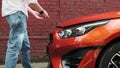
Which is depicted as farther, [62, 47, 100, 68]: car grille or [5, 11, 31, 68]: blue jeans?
[5, 11, 31, 68]: blue jeans

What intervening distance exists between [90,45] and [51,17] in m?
4.08

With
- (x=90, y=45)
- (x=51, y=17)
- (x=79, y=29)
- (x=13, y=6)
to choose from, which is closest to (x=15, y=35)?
(x=13, y=6)

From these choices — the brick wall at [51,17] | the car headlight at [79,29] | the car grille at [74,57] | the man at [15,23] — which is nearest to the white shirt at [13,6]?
the man at [15,23]

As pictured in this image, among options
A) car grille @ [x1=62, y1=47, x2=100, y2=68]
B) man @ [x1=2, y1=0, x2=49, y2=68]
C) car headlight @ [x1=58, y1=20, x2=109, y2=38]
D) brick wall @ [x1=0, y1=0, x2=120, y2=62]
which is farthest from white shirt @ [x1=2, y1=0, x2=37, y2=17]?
brick wall @ [x1=0, y1=0, x2=120, y2=62]

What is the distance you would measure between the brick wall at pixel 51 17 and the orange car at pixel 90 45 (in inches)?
143

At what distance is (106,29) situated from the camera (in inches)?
197

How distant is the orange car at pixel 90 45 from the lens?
496cm

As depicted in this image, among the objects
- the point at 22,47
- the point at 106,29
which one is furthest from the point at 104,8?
the point at 106,29

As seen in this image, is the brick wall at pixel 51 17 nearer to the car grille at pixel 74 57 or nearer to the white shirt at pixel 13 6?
the white shirt at pixel 13 6

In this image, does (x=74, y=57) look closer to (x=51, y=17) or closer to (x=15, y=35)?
(x=15, y=35)

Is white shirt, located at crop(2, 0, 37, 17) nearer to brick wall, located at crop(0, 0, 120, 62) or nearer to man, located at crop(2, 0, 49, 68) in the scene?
man, located at crop(2, 0, 49, 68)

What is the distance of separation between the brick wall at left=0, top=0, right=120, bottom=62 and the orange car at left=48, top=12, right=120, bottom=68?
363 cm

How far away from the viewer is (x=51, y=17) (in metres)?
8.96

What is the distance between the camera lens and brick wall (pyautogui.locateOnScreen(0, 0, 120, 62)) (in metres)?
8.78
